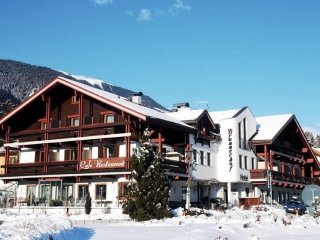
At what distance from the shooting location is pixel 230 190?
46.8 meters

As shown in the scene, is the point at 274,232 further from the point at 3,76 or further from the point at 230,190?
the point at 3,76

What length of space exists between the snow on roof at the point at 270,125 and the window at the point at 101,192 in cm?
1793

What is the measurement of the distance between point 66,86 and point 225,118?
16243 mm

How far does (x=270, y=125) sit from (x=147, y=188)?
91.8 feet

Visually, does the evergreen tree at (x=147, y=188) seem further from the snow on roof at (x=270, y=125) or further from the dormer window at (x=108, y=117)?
the snow on roof at (x=270, y=125)

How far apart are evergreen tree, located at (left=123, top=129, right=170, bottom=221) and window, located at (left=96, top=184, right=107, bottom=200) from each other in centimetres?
1083

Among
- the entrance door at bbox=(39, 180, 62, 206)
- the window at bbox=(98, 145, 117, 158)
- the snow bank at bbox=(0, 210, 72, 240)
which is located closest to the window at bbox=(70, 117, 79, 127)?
the window at bbox=(98, 145, 117, 158)

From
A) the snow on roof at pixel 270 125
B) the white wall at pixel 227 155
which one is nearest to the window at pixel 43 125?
the white wall at pixel 227 155

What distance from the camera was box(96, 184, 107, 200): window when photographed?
129 feet

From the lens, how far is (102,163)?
125 ft

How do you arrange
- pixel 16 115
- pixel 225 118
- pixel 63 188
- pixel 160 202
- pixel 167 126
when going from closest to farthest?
1. pixel 160 202
2. pixel 167 126
3. pixel 63 188
4. pixel 16 115
5. pixel 225 118

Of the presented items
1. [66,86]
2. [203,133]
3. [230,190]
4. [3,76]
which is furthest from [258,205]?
[3,76]

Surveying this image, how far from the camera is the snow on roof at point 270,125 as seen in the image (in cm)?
4959

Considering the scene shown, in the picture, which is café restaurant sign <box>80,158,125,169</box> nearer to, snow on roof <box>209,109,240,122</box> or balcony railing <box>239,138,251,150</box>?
snow on roof <box>209,109,240,122</box>
